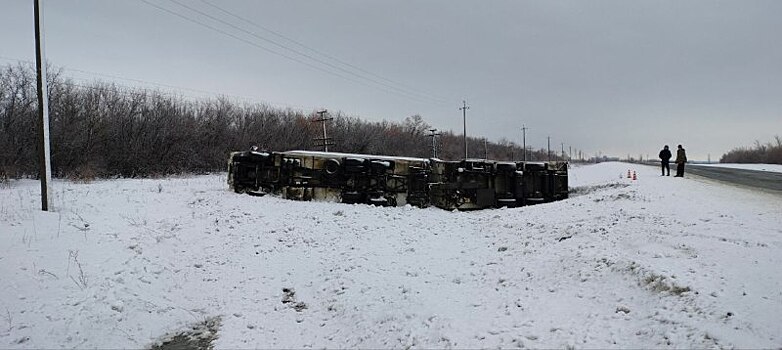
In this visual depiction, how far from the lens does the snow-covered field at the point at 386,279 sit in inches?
193

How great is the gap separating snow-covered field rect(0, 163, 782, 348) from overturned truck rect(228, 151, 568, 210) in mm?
3150

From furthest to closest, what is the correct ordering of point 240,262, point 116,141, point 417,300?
1. point 116,141
2. point 240,262
3. point 417,300

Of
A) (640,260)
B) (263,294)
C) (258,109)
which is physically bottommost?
(263,294)

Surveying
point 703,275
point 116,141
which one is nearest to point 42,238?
point 703,275

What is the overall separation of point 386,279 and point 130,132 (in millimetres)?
32127

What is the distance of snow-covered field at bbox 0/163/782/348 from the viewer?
4.90m

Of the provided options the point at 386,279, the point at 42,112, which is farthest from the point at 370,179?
the point at 42,112

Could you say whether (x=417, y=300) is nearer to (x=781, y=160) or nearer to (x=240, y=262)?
(x=240, y=262)

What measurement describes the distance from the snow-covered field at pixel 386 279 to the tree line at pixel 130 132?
1741 cm

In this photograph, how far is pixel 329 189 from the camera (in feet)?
47.4

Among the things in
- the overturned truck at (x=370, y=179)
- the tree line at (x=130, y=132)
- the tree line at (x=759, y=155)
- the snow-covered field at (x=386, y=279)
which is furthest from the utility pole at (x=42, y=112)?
the tree line at (x=759, y=155)

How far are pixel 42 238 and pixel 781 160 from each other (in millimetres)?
67523

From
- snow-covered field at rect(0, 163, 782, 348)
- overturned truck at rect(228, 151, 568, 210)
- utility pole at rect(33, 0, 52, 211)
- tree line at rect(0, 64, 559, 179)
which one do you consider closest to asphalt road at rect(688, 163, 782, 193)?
snow-covered field at rect(0, 163, 782, 348)

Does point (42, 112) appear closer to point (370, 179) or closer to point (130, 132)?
point (370, 179)
